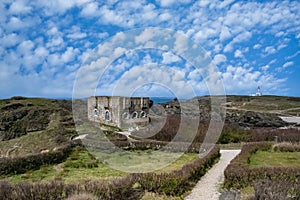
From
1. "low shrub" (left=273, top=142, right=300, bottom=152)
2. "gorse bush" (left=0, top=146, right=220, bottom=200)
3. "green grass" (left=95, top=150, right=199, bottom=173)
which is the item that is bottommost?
"green grass" (left=95, top=150, right=199, bottom=173)

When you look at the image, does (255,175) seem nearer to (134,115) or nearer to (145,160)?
(145,160)

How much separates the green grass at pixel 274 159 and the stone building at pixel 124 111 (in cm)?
1222

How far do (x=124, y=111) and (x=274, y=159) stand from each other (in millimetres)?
14367

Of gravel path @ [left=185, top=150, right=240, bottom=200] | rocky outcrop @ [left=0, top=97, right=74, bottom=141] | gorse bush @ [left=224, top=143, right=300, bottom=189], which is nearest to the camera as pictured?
gravel path @ [left=185, top=150, right=240, bottom=200]

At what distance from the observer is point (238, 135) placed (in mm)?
25234

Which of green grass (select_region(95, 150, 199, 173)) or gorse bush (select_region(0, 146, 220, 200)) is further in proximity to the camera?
green grass (select_region(95, 150, 199, 173))

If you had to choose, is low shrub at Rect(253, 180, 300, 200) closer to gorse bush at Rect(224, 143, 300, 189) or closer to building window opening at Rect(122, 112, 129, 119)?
gorse bush at Rect(224, 143, 300, 189)

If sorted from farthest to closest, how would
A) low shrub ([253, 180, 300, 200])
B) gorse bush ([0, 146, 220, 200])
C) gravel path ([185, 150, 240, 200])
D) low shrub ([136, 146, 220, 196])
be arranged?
Result: gravel path ([185, 150, 240, 200]) < low shrub ([136, 146, 220, 196]) < gorse bush ([0, 146, 220, 200]) < low shrub ([253, 180, 300, 200])

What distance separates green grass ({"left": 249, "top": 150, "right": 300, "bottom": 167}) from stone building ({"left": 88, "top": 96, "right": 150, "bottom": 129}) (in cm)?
1222

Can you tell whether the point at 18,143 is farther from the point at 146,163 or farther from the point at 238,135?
the point at 238,135

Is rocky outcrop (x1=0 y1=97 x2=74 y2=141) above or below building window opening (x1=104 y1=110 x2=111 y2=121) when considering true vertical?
below

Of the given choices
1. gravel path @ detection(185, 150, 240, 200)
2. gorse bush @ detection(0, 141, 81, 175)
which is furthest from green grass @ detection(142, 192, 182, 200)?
gorse bush @ detection(0, 141, 81, 175)

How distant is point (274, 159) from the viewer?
1568 centimetres

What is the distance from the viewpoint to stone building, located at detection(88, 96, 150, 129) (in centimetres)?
2665
